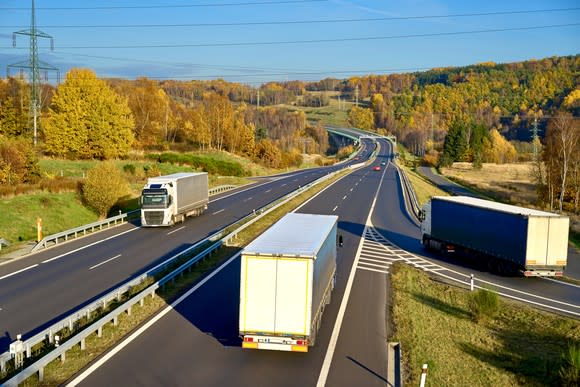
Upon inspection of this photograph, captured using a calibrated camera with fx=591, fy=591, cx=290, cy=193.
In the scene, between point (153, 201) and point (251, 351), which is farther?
point (153, 201)

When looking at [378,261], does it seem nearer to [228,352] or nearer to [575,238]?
[228,352]

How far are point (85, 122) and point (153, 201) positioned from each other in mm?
35354

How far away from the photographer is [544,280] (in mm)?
26469

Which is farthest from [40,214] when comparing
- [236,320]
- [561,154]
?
[561,154]

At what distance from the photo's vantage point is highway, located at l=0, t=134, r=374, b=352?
57.8 feet

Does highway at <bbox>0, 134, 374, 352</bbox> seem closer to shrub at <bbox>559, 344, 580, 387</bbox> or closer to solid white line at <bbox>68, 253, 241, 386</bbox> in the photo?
solid white line at <bbox>68, 253, 241, 386</bbox>

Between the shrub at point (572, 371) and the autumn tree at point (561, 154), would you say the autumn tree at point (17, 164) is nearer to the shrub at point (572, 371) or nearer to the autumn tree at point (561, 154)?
the shrub at point (572, 371)

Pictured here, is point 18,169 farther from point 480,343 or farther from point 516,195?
point 516,195

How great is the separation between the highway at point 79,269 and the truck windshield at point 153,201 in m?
1.48

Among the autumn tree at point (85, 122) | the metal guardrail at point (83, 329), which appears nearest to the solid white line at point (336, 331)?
the metal guardrail at point (83, 329)

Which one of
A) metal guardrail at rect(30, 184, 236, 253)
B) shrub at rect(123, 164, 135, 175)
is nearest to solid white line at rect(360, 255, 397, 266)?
metal guardrail at rect(30, 184, 236, 253)

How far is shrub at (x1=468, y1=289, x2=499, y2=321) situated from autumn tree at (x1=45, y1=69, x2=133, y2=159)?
178 ft

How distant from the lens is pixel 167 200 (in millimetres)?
35406

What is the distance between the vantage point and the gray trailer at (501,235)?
24.7 m
